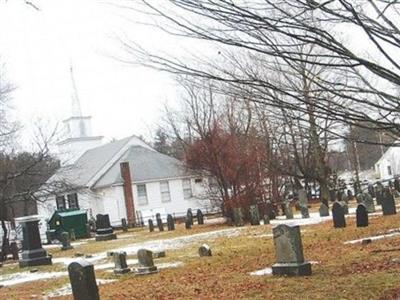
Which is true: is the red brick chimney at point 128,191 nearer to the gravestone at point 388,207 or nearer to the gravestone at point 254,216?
the gravestone at point 254,216

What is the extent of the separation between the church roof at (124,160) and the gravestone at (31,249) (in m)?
24.0

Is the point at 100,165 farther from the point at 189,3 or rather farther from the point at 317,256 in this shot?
the point at 189,3

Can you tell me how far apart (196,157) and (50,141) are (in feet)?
22.3

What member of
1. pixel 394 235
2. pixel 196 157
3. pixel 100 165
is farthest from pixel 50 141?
pixel 100 165

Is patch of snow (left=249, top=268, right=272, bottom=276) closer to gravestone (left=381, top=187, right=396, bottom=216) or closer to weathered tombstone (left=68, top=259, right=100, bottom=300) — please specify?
weathered tombstone (left=68, top=259, right=100, bottom=300)

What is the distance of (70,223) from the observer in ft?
124

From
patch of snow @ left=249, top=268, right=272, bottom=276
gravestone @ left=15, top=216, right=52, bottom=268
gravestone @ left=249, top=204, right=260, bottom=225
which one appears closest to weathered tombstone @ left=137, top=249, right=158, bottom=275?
patch of snow @ left=249, top=268, right=272, bottom=276

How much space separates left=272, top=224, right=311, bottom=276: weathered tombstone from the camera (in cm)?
1003

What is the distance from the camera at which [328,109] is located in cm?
540

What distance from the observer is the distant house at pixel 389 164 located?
80.6 metres

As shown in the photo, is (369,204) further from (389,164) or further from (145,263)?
(389,164)

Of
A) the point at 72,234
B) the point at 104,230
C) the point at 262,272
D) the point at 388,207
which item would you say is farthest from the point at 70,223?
the point at 262,272

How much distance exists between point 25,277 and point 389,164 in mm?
74102

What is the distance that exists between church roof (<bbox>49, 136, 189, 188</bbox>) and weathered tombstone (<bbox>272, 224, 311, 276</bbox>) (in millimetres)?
35082
